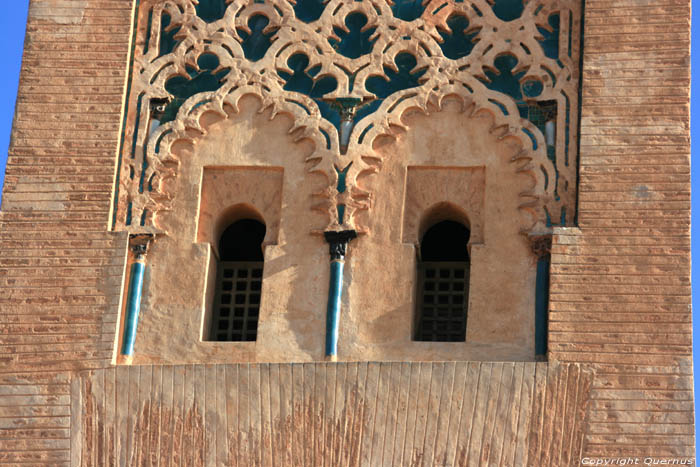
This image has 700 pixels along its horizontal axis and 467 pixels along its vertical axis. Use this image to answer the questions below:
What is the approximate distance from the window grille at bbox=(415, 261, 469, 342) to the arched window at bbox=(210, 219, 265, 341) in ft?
3.31

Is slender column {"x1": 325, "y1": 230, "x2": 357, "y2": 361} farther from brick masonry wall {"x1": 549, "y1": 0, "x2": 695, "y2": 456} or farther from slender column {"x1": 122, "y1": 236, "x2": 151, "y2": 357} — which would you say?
brick masonry wall {"x1": 549, "y1": 0, "x2": 695, "y2": 456}

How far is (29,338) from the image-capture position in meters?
12.7

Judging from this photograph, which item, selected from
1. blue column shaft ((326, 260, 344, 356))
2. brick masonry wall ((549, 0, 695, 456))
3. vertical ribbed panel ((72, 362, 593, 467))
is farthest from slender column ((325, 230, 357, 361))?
brick masonry wall ((549, 0, 695, 456))

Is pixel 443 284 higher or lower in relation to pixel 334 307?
higher

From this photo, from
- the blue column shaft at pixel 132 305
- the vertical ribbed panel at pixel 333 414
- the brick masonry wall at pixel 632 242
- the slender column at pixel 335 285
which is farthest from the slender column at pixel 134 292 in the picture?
the brick masonry wall at pixel 632 242

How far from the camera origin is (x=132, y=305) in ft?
42.0

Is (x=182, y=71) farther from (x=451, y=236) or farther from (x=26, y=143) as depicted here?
(x=451, y=236)

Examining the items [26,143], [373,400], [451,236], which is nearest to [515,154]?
[451,236]

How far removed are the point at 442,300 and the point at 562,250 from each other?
852 millimetres

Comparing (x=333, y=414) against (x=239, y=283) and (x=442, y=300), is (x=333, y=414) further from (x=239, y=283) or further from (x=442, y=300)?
(x=239, y=283)

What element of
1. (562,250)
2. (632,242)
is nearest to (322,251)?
(562,250)

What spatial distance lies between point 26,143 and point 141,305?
4.41 feet

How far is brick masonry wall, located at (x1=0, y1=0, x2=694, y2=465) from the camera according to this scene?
12.2 m

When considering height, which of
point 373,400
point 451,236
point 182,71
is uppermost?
point 182,71
